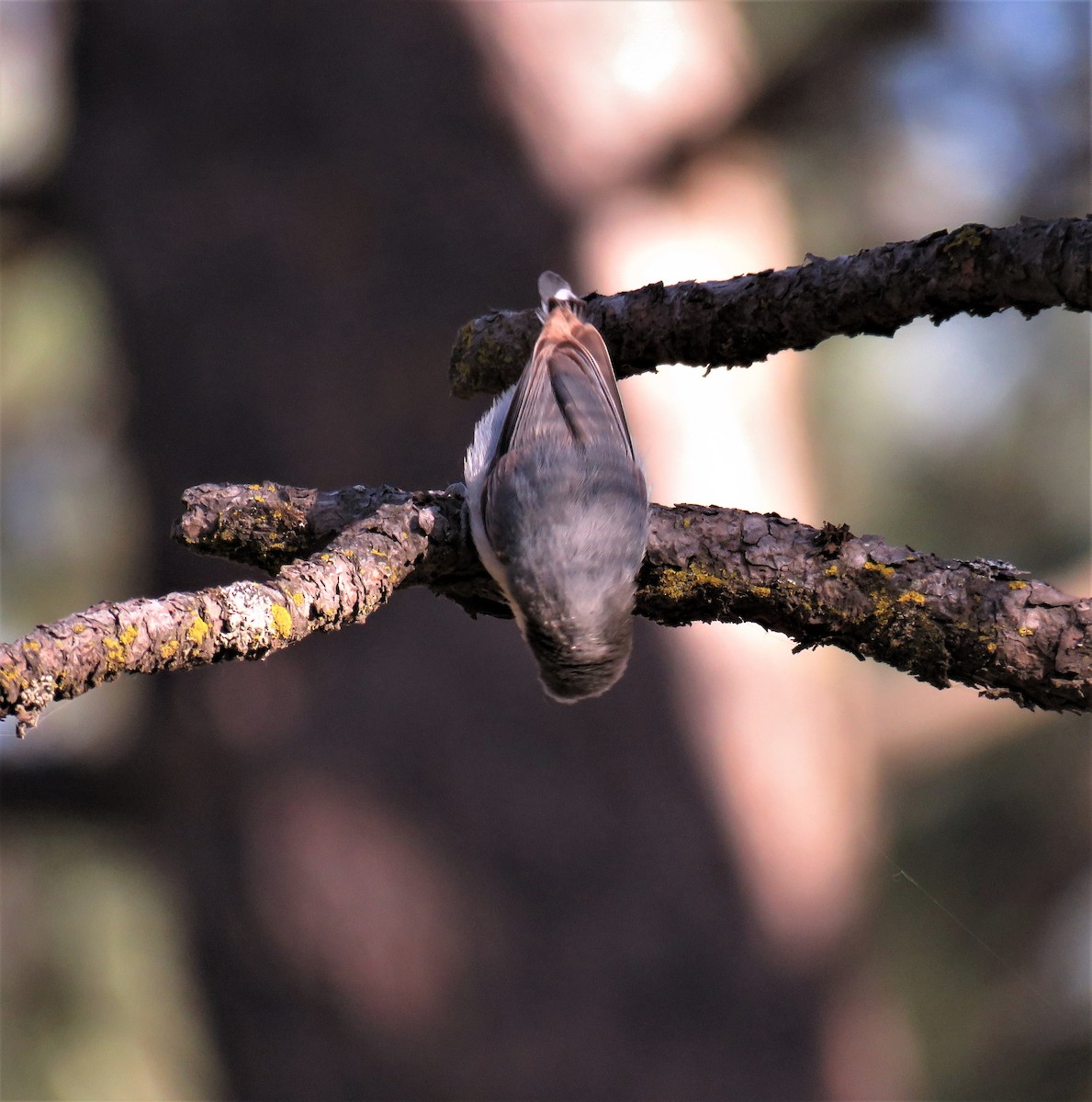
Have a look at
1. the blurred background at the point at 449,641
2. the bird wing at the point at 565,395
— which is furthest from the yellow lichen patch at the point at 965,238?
the blurred background at the point at 449,641

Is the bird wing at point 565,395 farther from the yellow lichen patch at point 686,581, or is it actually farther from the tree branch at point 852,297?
the yellow lichen patch at point 686,581

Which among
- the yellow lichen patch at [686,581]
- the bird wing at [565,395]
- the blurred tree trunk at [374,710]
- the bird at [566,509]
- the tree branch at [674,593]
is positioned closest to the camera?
the tree branch at [674,593]

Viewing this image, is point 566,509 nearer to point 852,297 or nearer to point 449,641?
point 852,297

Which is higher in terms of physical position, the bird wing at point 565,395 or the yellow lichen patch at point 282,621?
the bird wing at point 565,395

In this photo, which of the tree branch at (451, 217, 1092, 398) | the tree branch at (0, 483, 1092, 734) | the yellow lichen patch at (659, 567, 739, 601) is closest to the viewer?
the tree branch at (0, 483, 1092, 734)

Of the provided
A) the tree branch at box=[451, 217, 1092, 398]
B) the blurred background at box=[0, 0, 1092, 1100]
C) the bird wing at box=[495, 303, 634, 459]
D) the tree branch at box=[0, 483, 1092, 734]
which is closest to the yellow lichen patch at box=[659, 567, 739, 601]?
the tree branch at box=[0, 483, 1092, 734]

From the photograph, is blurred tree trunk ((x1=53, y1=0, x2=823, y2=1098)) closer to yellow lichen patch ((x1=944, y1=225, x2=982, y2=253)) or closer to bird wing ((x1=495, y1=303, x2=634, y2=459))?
bird wing ((x1=495, y1=303, x2=634, y2=459))

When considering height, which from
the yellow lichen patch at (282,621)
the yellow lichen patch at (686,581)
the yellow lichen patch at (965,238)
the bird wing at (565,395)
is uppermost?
the bird wing at (565,395)

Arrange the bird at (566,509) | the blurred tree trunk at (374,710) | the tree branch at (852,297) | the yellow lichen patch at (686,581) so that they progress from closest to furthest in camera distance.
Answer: the tree branch at (852,297) → the yellow lichen patch at (686,581) → the bird at (566,509) → the blurred tree trunk at (374,710)

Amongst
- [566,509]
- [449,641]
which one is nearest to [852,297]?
[566,509]
